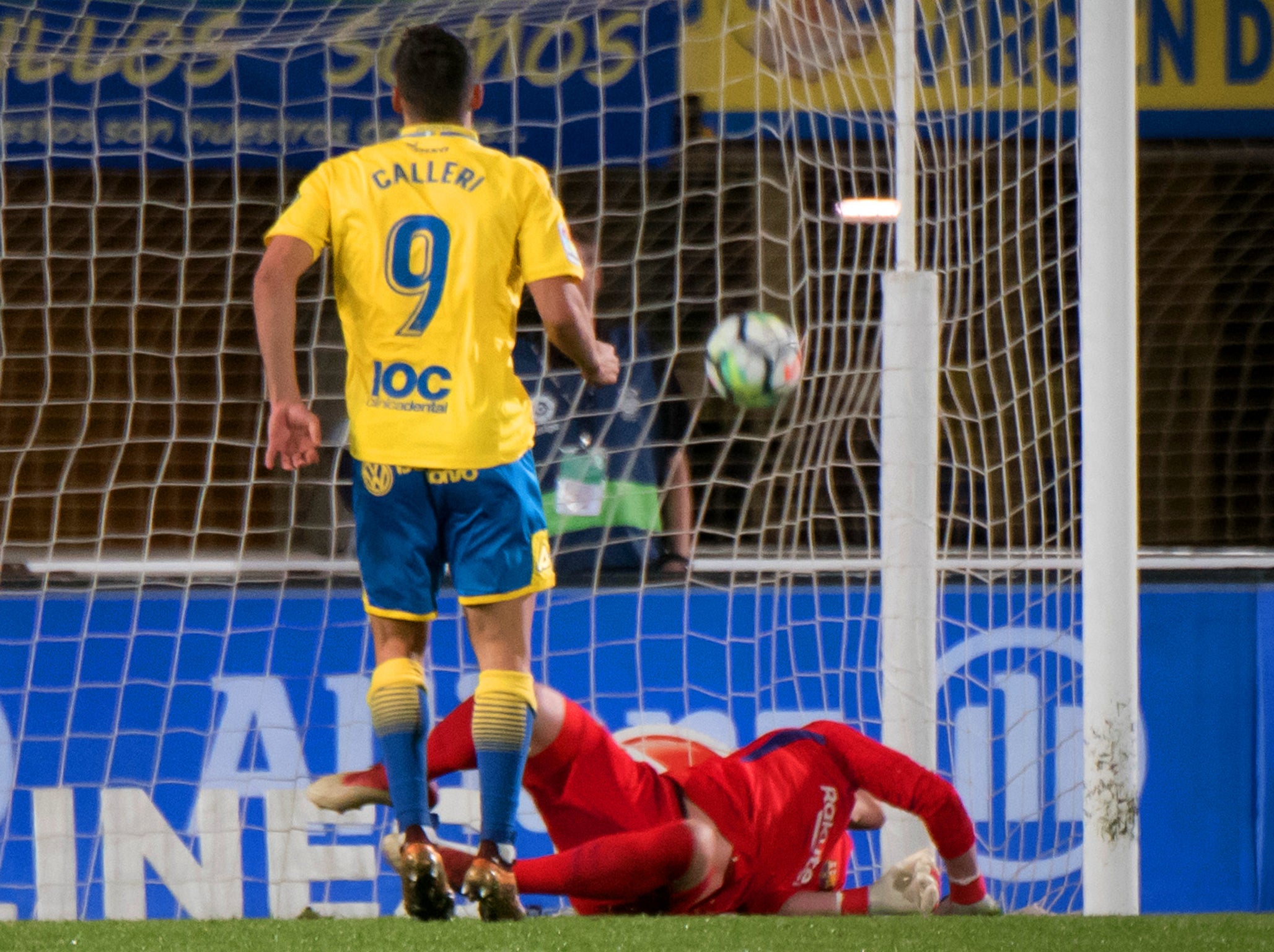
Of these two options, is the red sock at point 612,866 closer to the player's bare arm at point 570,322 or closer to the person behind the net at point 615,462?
the player's bare arm at point 570,322

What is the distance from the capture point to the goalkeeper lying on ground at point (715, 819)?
3.27 meters

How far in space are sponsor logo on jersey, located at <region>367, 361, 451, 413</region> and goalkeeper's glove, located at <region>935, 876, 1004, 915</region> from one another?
55.5 inches

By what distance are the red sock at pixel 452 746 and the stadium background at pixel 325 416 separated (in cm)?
99

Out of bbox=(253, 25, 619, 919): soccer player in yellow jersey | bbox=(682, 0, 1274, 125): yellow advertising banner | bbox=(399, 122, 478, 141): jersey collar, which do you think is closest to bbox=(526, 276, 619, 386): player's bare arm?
bbox=(253, 25, 619, 919): soccer player in yellow jersey

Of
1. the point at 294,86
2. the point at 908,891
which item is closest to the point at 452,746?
the point at 908,891

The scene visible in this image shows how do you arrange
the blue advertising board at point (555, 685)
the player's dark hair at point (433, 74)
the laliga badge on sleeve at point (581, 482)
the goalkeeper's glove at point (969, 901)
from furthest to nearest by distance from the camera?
the laliga badge on sleeve at point (581, 482)
the blue advertising board at point (555, 685)
the goalkeeper's glove at point (969, 901)
the player's dark hair at point (433, 74)

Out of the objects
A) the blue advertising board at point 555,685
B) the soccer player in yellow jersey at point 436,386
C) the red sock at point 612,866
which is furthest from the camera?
the blue advertising board at point 555,685

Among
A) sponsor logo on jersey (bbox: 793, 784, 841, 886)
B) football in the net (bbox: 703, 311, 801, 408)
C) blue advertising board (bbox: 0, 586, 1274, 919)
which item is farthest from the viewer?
blue advertising board (bbox: 0, 586, 1274, 919)

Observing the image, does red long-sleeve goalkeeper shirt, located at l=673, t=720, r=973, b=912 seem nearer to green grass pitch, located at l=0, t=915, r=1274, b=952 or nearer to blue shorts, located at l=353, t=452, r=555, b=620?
green grass pitch, located at l=0, t=915, r=1274, b=952

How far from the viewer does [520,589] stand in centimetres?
282

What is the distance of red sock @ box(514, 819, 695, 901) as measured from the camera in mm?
3230

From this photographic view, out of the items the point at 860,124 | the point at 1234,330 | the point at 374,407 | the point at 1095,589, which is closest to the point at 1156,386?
the point at 1234,330

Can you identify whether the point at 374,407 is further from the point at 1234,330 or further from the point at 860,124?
the point at 1234,330

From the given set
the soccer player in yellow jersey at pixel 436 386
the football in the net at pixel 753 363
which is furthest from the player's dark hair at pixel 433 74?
the football in the net at pixel 753 363
